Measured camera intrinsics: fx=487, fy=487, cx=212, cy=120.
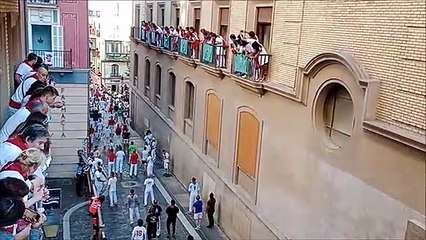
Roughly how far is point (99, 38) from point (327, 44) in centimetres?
5059

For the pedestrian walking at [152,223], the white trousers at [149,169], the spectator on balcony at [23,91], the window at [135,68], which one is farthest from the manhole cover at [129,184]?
the window at [135,68]

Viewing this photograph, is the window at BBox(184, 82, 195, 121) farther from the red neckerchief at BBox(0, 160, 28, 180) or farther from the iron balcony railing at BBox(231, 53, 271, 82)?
the red neckerchief at BBox(0, 160, 28, 180)

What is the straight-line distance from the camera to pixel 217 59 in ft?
55.9

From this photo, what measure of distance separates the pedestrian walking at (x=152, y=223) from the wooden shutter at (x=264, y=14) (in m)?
6.85

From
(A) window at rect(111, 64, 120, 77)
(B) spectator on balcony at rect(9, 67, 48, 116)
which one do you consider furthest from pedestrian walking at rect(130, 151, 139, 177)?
(A) window at rect(111, 64, 120, 77)

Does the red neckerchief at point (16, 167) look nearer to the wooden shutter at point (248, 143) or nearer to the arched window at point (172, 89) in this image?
the wooden shutter at point (248, 143)

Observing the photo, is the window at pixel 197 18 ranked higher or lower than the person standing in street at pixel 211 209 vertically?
higher

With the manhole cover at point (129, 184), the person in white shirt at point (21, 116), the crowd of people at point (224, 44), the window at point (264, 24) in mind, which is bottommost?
the manhole cover at point (129, 184)

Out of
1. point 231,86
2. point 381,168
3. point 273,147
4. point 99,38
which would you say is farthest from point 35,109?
point 99,38

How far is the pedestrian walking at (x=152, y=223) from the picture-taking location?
15250mm

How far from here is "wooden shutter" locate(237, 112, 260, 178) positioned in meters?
14.6

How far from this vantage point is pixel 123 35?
59.1 meters

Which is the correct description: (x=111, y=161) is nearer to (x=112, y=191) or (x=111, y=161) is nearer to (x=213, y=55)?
(x=112, y=191)

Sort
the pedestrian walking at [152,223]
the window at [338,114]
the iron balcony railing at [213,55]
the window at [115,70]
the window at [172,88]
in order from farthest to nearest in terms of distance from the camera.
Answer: the window at [115,70] → the window at [172,88] → the iron balcony railing at [213,55] → the pedestrian walking at [152,223] → the window at [338,114]
